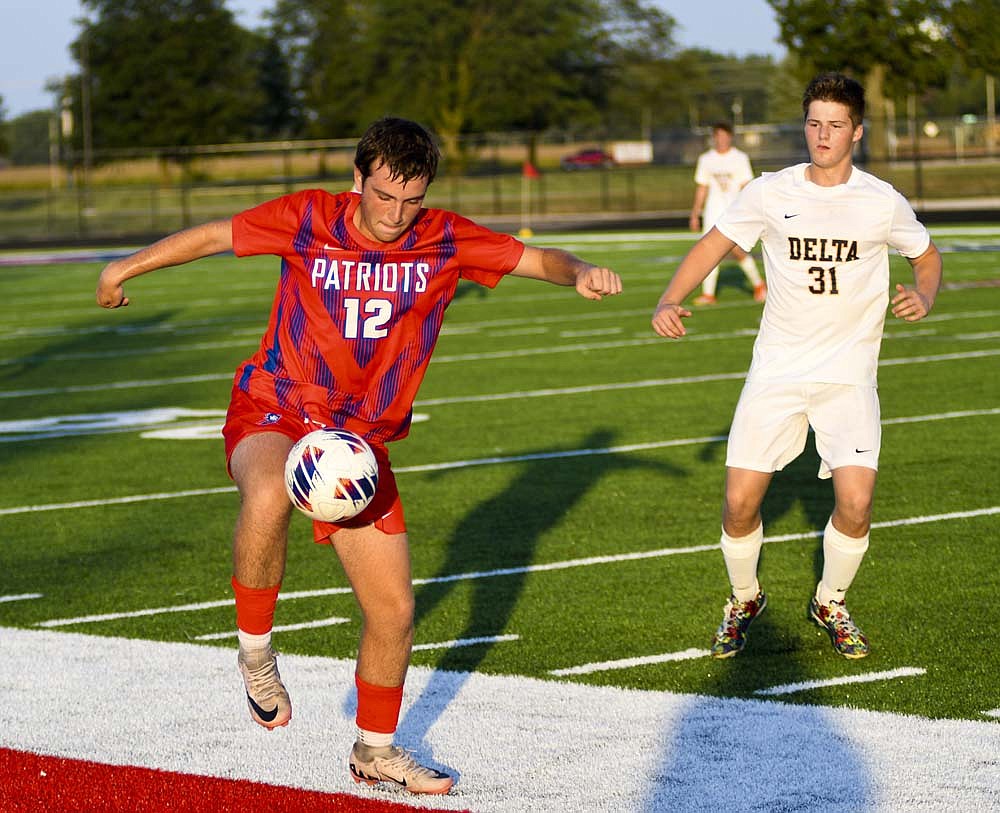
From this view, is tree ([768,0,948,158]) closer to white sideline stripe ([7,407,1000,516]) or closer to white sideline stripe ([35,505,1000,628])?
white sideline stripe ([7,407,1000,516])

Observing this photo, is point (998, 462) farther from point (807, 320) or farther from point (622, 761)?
point (622, 761)

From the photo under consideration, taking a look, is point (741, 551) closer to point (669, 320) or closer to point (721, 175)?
point (669, 320)

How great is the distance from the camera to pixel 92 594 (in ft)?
24.3

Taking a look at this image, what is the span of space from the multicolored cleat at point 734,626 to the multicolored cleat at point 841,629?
25cm

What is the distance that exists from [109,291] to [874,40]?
5135 centimetres

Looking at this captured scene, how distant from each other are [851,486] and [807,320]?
0.65 meters

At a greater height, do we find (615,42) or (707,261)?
(615,42)

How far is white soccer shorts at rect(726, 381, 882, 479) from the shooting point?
6047 millimetres

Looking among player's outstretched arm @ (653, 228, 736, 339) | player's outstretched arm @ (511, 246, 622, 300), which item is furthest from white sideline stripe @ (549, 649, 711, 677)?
player's outstretched arm @ (511, 246, 622, 300)

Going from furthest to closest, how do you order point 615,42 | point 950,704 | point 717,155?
Result: point 615,42 < point 717,155 < point 950,704

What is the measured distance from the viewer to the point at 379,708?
15.9 feet

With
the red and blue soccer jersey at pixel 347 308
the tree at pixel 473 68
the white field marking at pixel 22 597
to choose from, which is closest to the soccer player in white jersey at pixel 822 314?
the red and blue soccer jersey at pixel 347 308

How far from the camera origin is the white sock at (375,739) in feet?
15.8

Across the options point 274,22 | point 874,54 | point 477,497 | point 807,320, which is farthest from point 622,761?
point 274,22
